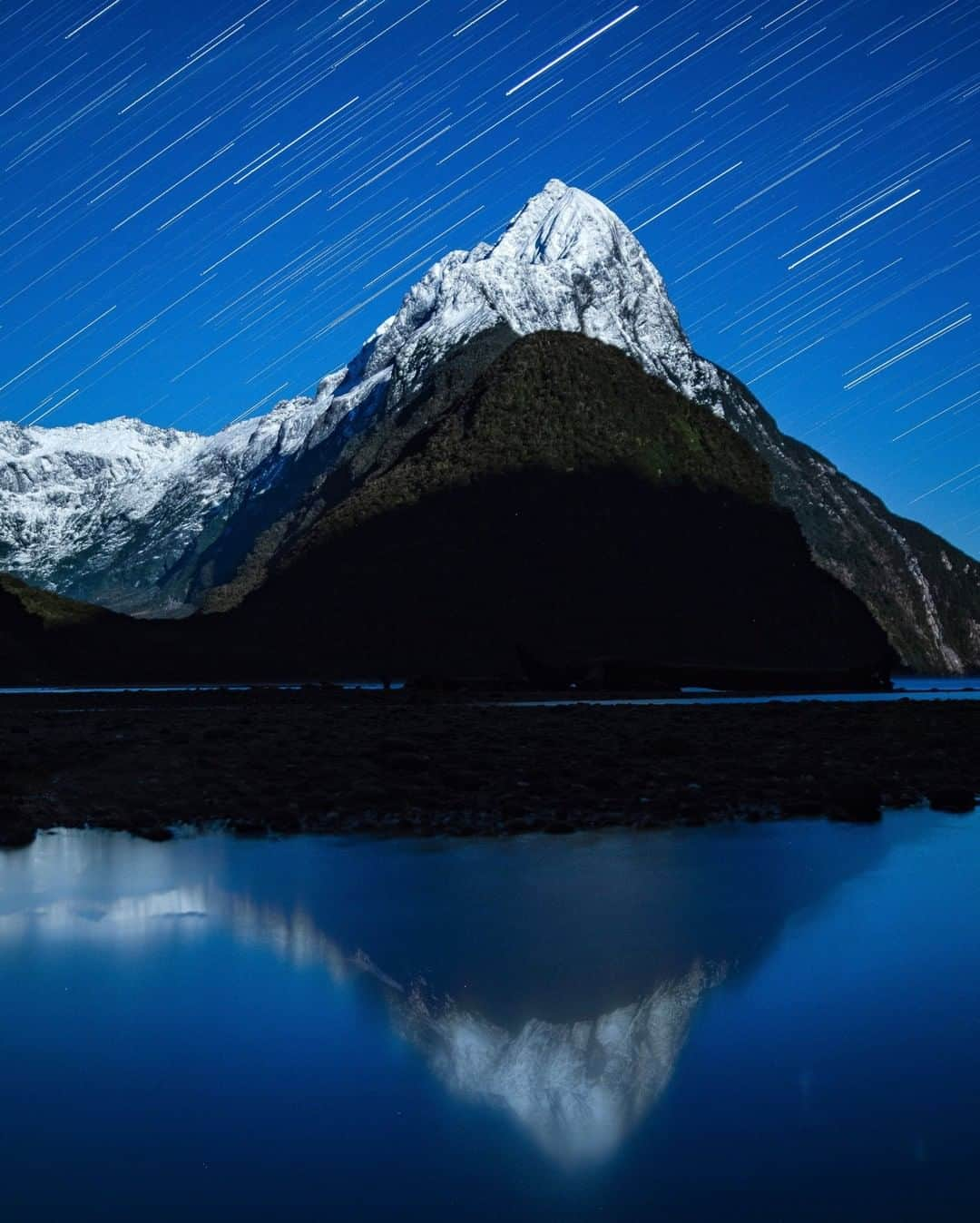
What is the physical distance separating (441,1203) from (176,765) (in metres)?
Answer: 21.7

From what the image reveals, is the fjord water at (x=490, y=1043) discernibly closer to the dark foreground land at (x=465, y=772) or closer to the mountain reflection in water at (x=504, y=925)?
the mountain reflection in water at (x=504, y=925)

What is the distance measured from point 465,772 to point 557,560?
406 ft

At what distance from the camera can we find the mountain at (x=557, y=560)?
139750 mm

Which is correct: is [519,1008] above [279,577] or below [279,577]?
below

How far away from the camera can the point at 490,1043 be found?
9086 millimetres

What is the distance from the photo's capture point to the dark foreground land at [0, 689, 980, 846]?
20984 millimetres

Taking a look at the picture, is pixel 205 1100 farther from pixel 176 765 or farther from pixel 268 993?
pixel 176 765

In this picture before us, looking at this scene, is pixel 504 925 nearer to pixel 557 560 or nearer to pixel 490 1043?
pixel 490 1043

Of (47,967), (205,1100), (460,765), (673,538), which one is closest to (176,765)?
(460,765)

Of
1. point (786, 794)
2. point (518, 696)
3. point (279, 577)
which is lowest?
point (786, 794)

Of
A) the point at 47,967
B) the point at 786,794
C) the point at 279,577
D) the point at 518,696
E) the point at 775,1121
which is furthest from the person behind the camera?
the point at 279,577

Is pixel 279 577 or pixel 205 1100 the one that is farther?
pixel 279 577

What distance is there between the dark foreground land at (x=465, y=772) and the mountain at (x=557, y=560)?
284ft

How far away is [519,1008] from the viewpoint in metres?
9.91
